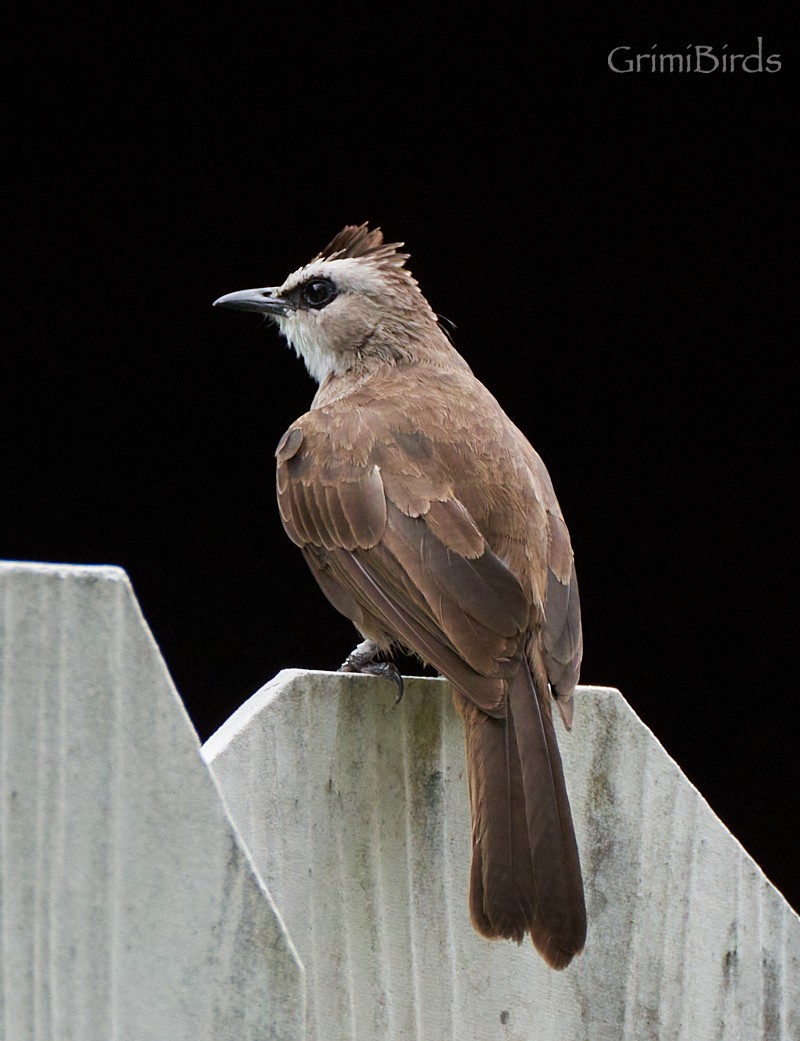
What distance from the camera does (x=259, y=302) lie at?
4848 mm

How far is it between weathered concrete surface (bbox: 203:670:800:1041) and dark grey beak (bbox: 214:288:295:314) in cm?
A: 244

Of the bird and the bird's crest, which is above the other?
the bird's crest

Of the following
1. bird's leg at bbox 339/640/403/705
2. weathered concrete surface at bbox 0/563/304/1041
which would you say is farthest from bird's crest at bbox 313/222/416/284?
weathered concrete surface at bbox 0/563/304/1041

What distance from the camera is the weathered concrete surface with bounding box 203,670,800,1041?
2301 mm

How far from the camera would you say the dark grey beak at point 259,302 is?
4.81 m

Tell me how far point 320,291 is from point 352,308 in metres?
0.16

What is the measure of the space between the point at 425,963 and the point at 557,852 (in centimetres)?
30

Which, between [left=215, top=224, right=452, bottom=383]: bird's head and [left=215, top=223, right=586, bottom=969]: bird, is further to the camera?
[left=215, top=224, right=452, bottom=383]: bird's head

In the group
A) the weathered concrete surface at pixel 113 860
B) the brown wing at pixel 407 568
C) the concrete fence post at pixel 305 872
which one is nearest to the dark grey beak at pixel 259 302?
the brown wing at pixel 407 568

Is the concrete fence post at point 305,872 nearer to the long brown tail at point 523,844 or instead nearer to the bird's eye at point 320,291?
the long brown tail at point 523,844

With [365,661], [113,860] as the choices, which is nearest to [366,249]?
[365,661]

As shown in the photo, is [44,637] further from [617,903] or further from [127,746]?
[617,903]

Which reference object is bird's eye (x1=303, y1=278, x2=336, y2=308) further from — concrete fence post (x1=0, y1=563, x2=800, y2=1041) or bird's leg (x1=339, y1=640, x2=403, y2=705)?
concrete fence post (x1=0, y1=563, x2=800, y2=1041)

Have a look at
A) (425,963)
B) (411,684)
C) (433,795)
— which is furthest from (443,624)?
(425,963)
